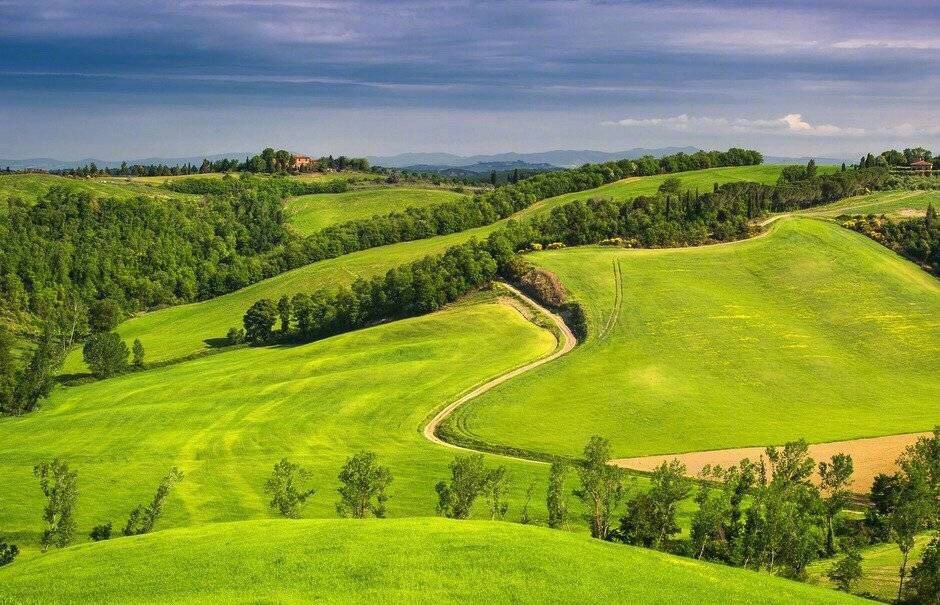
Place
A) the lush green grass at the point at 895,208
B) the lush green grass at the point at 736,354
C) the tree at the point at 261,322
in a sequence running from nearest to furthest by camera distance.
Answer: the lush green grass at the point at 736,354, the tree at the point at 261,322, the lush green grass at the point at 895,208

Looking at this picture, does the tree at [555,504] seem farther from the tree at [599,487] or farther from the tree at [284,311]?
the tree at [284,311]

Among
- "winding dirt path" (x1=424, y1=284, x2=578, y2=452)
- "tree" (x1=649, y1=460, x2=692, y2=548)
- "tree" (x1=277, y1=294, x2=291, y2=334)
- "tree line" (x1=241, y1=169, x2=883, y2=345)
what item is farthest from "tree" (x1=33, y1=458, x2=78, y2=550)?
"tree" (x1=277, y1=294, x2=291, y2=334)

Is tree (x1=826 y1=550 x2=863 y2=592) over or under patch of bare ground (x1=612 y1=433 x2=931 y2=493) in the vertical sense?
over

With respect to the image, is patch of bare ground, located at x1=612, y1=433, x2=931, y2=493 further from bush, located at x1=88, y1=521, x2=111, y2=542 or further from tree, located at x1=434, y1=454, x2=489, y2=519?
bush, located at x1=88, y1=521, x2=111, y2=542

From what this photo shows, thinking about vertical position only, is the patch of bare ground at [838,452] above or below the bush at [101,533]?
above

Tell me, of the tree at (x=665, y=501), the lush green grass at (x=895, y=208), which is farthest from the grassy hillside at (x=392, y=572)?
the lush green grass at (x=895, y=208)

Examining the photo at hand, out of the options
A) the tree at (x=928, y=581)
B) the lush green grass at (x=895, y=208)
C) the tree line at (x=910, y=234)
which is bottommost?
the tree at (x=928, y=581)
